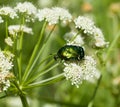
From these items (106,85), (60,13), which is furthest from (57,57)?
(106,85)

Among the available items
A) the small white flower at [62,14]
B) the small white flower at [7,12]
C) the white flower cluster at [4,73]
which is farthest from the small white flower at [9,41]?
the small white flower at [62,14]

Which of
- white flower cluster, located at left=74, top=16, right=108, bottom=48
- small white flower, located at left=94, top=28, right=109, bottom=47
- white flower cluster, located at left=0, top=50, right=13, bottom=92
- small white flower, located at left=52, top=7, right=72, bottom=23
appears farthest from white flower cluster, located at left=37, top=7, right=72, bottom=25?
white flower cluster, located at left=0, top=50, right=13, bottom=92

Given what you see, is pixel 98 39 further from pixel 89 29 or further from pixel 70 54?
pixel 70 54

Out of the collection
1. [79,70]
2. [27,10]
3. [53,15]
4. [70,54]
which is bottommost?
[79,70]

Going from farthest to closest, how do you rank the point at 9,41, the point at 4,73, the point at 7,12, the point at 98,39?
the point at 98,39
the point at 7,12
the point at 9,41
the point at 4,73

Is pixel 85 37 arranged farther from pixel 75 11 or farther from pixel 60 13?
pixel 75 11

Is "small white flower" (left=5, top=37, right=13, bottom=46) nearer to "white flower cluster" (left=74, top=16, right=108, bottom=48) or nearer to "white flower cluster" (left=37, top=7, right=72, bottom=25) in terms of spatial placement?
"white flower cluster" (left=37, top=7, right=72, bottom=25)

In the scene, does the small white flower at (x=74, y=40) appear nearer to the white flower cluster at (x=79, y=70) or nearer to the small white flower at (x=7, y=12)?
the white flower cluster at (x=79, y=70)

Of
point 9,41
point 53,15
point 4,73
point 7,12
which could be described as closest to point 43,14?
point 53,15
